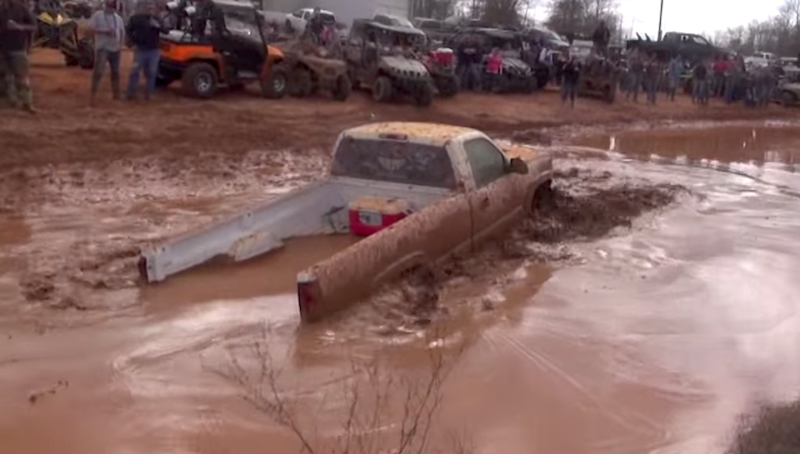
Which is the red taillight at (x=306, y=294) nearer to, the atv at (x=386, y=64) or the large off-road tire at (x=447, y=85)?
the atv at (x=386, y=64)

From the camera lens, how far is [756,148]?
995 inches

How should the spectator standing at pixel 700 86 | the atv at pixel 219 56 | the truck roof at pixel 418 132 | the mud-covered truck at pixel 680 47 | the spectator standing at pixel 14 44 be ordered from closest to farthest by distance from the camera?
the truck roof at pixel 418 132 < the spectator standing at pixel 14 44 < the atv at pixel 219 56 < the spectator standing at pixel 700 86 < the mud-covered truck at pixel 680 47

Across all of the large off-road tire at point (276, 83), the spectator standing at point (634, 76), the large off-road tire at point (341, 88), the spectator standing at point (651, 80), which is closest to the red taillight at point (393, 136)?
the large off-road tire at point (276, 83)

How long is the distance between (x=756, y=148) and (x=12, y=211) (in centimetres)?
1877

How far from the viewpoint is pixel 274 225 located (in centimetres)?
1016

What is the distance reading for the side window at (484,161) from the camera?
33.9 ft

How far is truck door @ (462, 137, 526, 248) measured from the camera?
10172 mm

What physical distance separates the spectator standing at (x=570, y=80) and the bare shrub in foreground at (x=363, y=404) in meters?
21.5

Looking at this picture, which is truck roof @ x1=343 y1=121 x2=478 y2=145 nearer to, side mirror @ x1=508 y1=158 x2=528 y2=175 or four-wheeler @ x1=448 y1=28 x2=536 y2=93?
side mirror @ x1=508 y1=158 x2=528 y2=175

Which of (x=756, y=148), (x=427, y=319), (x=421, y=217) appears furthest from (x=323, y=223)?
(x=756, y=148)

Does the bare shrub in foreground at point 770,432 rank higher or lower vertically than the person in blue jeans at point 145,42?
lower

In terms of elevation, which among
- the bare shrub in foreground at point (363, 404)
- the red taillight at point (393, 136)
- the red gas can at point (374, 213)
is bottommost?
the bare shrub in foreground at point (363, 404)

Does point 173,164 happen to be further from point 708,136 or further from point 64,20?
point 708,136

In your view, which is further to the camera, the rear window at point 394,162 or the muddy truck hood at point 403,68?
the muddy truck hood at point 403,68
